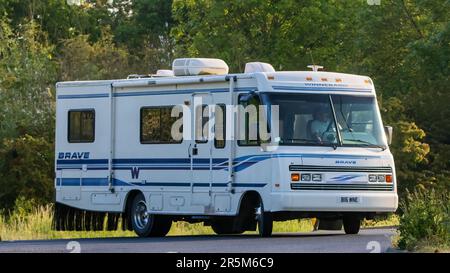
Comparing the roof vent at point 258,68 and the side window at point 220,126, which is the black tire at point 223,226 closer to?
the side window at point 220,126

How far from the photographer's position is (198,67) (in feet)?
78.7

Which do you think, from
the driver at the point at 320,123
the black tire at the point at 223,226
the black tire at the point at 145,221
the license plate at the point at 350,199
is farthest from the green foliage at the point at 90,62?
the license plate at the point at 350,199

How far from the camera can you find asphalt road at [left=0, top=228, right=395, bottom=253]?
61.3ft

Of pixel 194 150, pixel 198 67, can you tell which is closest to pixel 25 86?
pixel 198 67

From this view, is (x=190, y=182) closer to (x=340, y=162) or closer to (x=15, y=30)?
(x=340, y=162)

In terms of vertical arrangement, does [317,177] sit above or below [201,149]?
below

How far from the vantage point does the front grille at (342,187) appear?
2172 centimetres

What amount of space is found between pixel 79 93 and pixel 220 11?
26.2 meters

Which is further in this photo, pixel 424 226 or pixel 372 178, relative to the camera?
pixel 372 178

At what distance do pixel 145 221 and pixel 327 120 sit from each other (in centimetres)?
404

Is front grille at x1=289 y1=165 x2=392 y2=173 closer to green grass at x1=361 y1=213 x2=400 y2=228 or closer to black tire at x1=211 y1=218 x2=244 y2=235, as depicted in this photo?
black tire at x1=211 y1=218 x2=244 y2=235

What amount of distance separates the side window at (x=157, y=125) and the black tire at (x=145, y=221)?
1.09 meters

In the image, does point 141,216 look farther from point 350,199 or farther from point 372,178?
point 372,178
